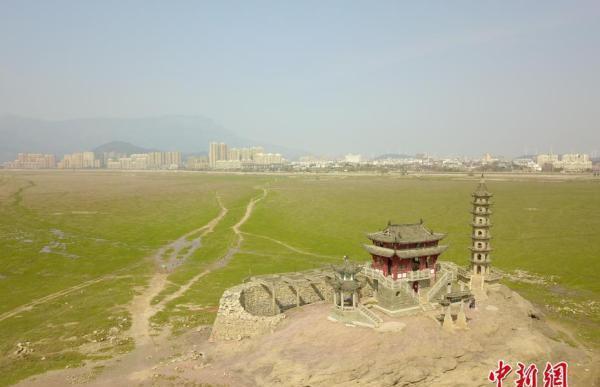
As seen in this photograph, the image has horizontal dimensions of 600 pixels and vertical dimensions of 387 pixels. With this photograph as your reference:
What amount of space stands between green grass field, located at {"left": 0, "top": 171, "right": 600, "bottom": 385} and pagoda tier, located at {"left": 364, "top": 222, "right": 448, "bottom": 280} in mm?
15109

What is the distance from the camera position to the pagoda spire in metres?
52.7

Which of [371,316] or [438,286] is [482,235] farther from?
[371,316]

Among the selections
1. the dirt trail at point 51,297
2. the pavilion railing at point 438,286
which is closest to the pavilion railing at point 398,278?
the pavilion railing at point 438,286

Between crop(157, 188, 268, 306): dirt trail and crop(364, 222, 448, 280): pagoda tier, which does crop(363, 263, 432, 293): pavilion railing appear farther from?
crop(157, 188, 268, 306): dirt trail

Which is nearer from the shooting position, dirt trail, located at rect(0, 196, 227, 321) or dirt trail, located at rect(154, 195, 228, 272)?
dirt trail, located at rect(0, 196, 227, 321)

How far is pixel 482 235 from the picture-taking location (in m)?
53.0

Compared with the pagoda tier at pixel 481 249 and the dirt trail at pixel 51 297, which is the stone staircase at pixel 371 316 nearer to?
the pagoda tier at pixel 481 249

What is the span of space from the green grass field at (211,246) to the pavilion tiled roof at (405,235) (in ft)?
53.5

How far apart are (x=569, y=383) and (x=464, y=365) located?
7.77 metres

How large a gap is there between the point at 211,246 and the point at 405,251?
156 feet

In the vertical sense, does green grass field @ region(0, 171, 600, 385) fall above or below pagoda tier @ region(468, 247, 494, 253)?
below

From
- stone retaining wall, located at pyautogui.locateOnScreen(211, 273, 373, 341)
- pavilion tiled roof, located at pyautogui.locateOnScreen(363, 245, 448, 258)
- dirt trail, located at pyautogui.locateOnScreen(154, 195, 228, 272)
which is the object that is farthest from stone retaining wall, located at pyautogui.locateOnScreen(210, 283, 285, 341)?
dirt trail, located at pyautogui.locateOnScreen(154, 195, 228, 272)

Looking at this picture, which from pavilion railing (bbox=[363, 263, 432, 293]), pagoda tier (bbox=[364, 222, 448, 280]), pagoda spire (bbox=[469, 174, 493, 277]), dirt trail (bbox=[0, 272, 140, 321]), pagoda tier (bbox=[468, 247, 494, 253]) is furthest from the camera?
pagoda spire (bbox=[469, 174, 493, 277])

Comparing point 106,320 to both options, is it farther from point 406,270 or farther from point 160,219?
point 160,219
